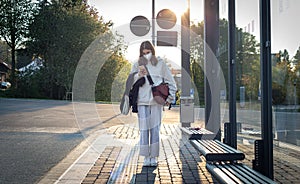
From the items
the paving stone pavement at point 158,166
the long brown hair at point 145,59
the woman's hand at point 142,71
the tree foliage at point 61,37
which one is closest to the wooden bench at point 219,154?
the paving stone pavement at point 158,166

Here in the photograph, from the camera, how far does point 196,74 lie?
890 cm

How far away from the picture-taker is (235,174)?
11.9ft

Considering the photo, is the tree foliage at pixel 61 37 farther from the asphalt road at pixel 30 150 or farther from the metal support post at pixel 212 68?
the metal support post at pixel 212 68

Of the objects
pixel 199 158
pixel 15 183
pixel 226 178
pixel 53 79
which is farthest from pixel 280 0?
pixel 53 79

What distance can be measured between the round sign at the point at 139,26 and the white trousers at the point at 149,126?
335 centimetres

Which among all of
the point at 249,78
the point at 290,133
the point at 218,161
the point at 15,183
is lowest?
the point at 15,183

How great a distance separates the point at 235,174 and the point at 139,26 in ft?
19.0

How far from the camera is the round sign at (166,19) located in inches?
377

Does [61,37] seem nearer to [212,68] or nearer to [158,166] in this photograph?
[212,68]

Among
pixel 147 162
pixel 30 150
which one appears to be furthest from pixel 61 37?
pixel 147 162

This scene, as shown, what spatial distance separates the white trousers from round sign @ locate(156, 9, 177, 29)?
4556mm

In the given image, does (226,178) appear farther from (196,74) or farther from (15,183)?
(196,74)

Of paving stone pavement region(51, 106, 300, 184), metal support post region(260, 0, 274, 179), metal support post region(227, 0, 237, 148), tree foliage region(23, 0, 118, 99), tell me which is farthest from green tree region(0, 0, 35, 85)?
metal support post region(260, 0, 274, 179)

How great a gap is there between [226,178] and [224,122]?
2.49 meters
